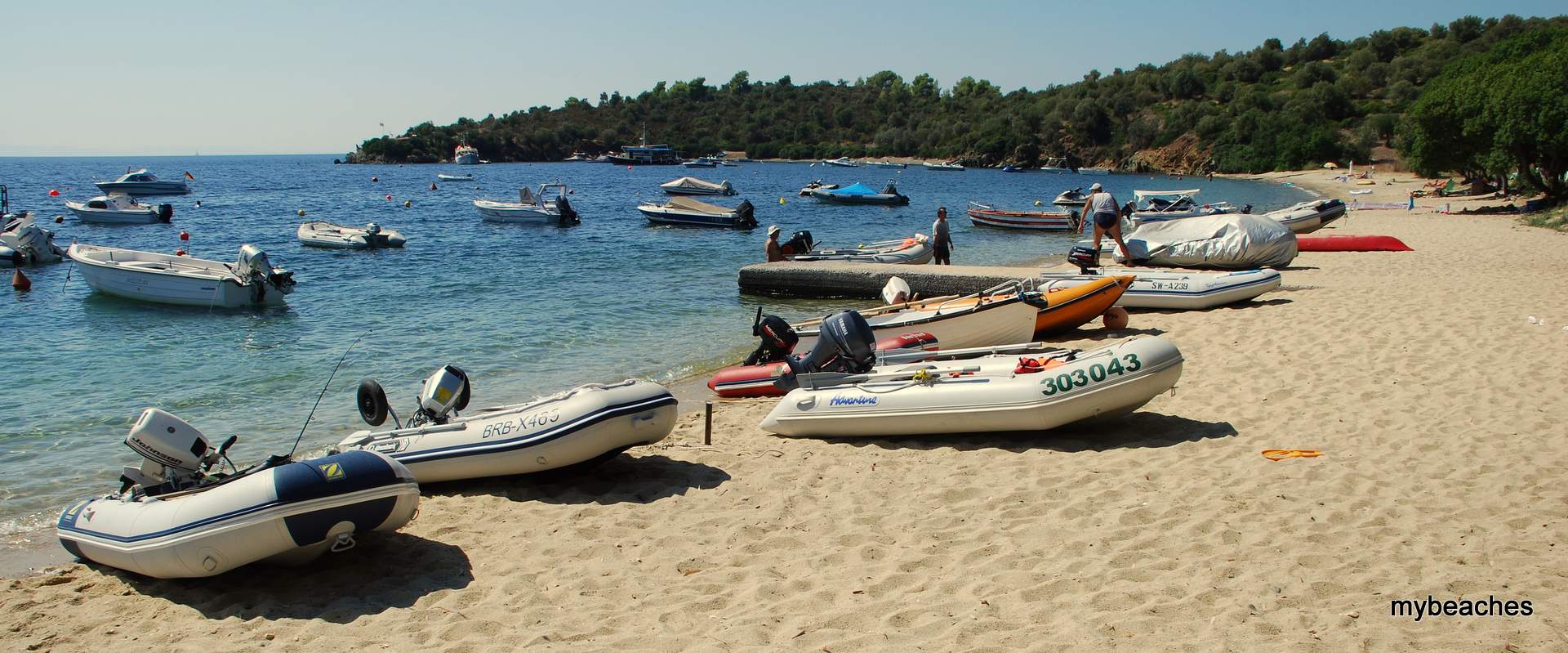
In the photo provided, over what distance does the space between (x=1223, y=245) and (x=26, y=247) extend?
26026mm

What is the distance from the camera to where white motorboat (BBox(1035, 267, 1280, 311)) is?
40.6ft

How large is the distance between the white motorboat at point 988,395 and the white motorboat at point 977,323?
2.55 meters

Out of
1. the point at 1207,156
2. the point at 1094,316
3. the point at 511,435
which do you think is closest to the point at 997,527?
the point at 511,435

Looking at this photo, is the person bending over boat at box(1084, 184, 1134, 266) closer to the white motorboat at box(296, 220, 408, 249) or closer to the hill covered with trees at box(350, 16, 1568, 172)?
the white motorboat at box(296, 220, 408, 249)

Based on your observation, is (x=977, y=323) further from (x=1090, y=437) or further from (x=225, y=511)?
(x=225, y=511)

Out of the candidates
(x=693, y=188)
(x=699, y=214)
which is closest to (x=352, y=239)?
(x=699, y=214)

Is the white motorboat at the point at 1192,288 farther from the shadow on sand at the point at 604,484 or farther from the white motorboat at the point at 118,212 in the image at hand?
the white motorboat at the point at 118,212

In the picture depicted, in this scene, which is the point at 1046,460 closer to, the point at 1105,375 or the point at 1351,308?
the point at 1105,375

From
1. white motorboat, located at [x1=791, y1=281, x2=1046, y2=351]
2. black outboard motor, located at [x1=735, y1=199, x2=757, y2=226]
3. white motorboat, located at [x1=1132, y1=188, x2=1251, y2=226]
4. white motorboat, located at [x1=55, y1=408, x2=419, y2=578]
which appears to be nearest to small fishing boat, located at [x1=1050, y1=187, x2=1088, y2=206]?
white motorboat, located at [x1=1132, y1=188, x2=1251, y2=226]

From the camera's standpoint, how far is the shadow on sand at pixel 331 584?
4.94 m

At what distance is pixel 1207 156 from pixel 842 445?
94819 millimetres

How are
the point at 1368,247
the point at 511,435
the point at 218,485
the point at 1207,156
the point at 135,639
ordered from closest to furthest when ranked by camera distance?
the point at 135,639 < the point at 218,485 < the point at 511,435 < the point at 1368,247 < the point at 1207,156

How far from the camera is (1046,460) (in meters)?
6.66

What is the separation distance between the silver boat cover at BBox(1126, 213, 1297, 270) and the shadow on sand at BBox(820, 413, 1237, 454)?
30.5 ft
